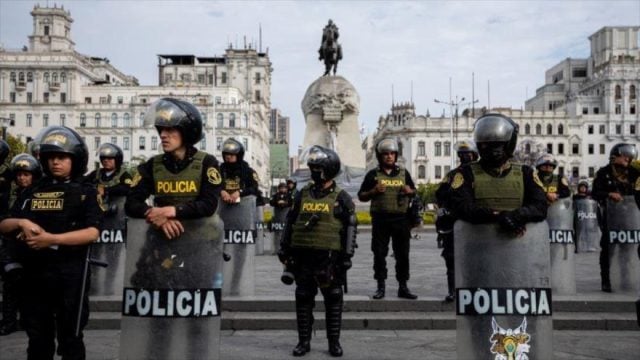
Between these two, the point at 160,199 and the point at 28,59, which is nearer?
the point at 160,199

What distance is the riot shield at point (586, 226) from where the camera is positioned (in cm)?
1933

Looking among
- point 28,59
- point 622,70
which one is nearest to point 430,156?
point 622,70

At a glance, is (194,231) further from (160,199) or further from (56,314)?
(56,314)

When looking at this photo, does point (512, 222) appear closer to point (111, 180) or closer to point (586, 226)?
point (111, 180)

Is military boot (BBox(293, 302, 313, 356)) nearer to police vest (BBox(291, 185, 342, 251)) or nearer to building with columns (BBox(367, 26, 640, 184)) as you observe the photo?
police vest (BBox(291, 185, 342, 251))

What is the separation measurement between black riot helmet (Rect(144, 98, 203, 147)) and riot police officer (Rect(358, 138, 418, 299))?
4.46 metres

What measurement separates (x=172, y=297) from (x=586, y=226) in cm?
1829

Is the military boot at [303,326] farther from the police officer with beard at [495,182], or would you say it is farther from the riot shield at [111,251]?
the riot shield at [111,251]

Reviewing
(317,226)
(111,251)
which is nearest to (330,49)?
(111,251)

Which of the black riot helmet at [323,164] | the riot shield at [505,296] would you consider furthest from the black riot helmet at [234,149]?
the riot shield at [505,296]

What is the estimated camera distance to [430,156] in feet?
369

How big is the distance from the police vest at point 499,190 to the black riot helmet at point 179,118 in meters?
2.17

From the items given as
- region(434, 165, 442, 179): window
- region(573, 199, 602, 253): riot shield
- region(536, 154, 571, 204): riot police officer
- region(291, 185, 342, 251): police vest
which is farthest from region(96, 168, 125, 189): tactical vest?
region(434, 165, 442, 179): window

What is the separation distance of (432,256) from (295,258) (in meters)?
11.5
